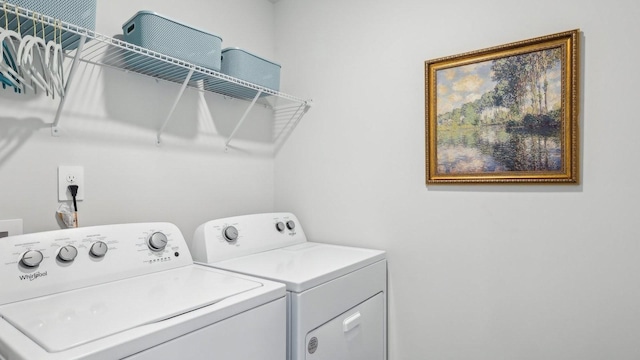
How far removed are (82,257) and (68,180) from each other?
335 mm

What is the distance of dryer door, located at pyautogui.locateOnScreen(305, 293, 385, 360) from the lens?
125 cm

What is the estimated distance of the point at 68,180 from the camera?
1306mm

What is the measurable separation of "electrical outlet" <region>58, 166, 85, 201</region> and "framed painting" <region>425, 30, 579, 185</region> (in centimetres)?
141

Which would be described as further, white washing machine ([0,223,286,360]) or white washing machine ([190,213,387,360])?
white washing machine ([190,213,387,360])

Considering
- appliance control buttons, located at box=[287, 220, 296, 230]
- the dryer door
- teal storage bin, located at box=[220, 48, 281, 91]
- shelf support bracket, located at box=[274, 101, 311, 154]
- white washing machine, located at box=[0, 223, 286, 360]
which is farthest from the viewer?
shelf support bracket, located at box=[274, 101, 311, 154]

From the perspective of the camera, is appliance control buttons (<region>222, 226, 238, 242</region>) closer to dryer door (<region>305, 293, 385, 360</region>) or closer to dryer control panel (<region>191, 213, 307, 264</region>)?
dryer control panel (<region>191, 213, 307, 264</region>)

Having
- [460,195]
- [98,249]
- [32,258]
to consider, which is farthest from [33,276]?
[460,195]

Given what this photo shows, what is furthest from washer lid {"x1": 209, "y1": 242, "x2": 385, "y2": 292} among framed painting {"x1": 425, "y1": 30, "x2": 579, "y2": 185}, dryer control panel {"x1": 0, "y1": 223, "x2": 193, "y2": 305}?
framed painting {"x1": 425, "y1": 30, "x2": 579, "y2": 185}

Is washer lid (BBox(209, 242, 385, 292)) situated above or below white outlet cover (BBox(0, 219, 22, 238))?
below

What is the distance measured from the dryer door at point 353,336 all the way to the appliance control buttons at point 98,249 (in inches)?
28.8

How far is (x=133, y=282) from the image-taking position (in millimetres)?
1178

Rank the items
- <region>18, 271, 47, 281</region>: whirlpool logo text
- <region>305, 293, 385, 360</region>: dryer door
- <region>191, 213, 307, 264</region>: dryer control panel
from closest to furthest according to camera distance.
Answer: <region>18, 271, 47, 281</region>: whirlpool logo text → <region>305, 293, 385, 360</region>: dryer door → <region>191, 213, 307, 264</region>: dryer control panel

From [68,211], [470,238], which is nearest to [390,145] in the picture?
[470,238]

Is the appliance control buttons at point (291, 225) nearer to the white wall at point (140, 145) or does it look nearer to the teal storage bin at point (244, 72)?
the white wall at point (140, 145)
